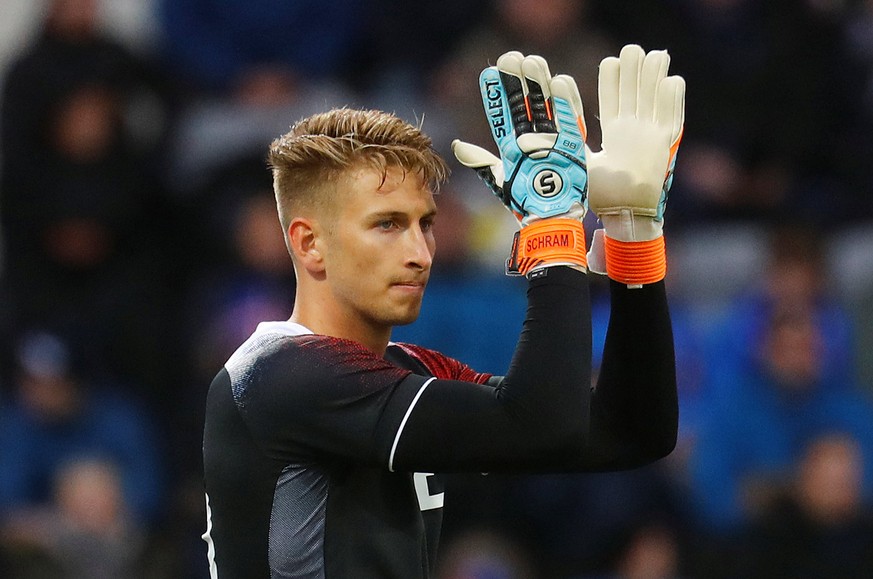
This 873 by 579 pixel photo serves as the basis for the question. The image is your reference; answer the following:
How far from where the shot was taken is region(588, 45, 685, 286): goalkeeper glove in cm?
291

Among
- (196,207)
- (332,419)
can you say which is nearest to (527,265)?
(332,419)

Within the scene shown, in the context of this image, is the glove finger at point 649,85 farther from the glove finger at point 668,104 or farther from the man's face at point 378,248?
the man's face at point 378,248

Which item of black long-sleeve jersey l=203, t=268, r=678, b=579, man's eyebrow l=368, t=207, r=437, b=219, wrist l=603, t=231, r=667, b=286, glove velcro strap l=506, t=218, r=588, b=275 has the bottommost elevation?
black long-sleeve jersey l=203, t=268, r=678, b=579

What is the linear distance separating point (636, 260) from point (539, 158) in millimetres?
411

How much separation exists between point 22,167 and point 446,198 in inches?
81.0

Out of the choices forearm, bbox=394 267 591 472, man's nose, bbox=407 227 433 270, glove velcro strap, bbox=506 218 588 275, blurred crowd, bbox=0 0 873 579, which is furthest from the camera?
blurred crowd, bbox=0 0 873 579

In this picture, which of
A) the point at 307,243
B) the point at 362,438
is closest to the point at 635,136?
the point at 307,243

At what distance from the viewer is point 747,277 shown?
6660 mm

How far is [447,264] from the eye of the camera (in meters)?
6.39

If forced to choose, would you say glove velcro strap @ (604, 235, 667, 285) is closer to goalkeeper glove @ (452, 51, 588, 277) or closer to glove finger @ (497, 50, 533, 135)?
goalkeeper glove @ (452, 51, 588, 277)

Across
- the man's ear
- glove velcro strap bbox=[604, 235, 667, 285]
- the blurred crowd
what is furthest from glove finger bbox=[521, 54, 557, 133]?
the blurred crowd

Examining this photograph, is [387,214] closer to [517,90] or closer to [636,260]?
[517,90]

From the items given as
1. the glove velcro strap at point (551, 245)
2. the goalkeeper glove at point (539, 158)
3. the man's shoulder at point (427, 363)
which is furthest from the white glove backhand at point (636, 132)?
the man's shoulder at point (427, 363)

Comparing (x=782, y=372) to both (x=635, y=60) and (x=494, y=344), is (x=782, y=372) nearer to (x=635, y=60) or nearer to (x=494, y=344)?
(x=494, y=344)
